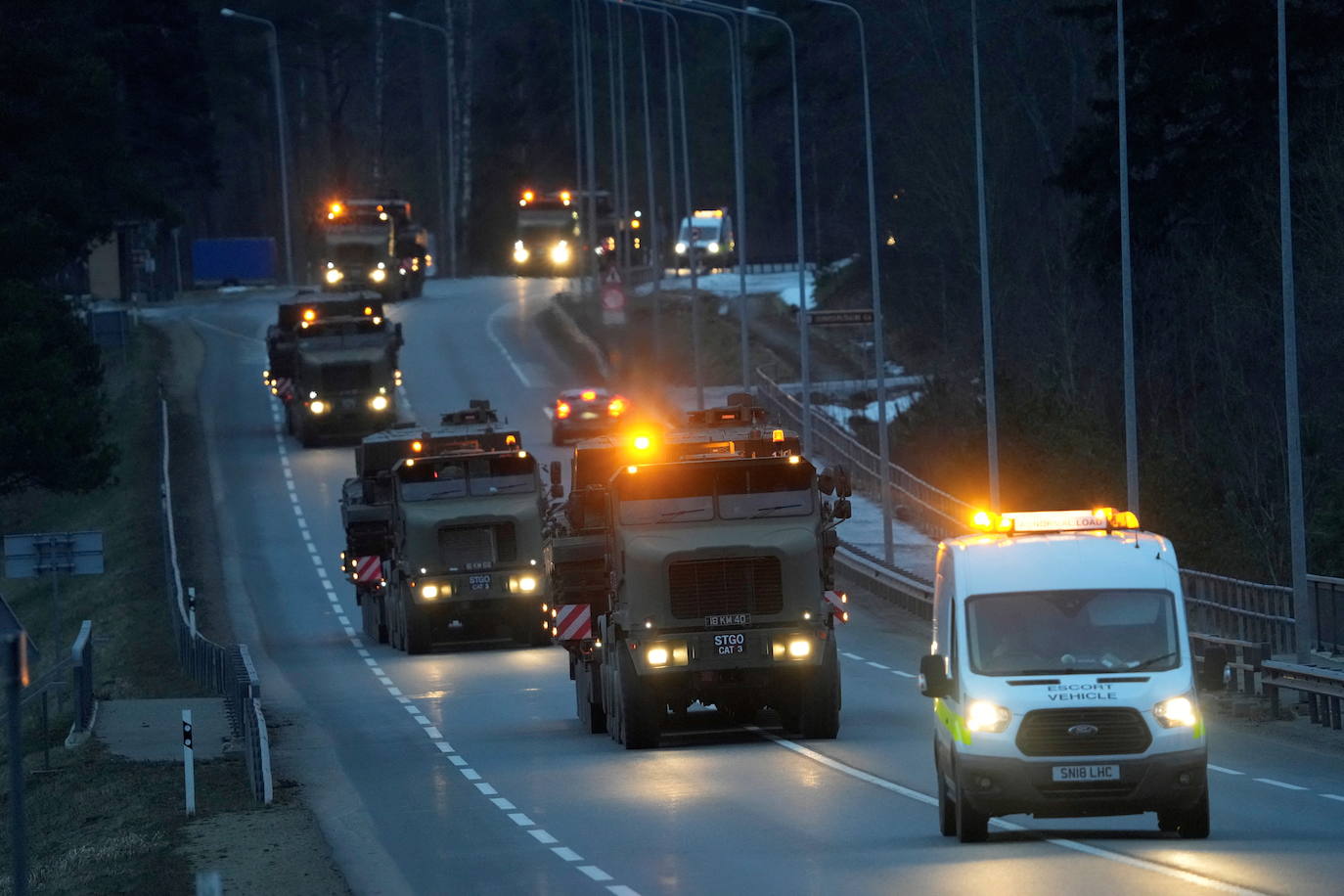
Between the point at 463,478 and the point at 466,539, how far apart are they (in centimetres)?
108

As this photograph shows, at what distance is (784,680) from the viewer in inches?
1024

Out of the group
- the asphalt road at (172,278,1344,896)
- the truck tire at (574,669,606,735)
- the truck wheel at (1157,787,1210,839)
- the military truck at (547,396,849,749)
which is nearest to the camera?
the asphalt road at (172,278,1344,896)

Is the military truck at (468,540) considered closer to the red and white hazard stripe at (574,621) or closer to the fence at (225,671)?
Result: the fence at (225,671)

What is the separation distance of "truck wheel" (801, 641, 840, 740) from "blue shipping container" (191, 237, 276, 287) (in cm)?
9443

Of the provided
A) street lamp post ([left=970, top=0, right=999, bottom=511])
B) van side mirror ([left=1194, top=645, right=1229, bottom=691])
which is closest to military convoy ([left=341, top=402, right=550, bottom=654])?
street lamp post ([left=970, top=0, right=999, bottom=511])

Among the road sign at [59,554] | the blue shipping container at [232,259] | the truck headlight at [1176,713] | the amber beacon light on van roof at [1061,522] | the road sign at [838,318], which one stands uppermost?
the blue shipping container at [232,259]

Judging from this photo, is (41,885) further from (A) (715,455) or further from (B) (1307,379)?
(B) (1307,379)

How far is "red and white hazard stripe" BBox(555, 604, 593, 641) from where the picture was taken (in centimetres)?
2774

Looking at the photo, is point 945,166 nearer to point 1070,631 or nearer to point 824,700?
point 824,700

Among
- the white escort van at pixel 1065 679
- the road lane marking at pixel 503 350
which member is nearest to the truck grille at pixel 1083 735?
the white escort van at pixel 1065 679

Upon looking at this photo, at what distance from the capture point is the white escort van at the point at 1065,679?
16.8 m

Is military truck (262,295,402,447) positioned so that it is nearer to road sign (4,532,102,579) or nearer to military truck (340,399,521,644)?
military truck (340,399,521,644)

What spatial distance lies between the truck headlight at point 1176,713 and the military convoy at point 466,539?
2360cm

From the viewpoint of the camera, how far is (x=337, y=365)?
216 feet
